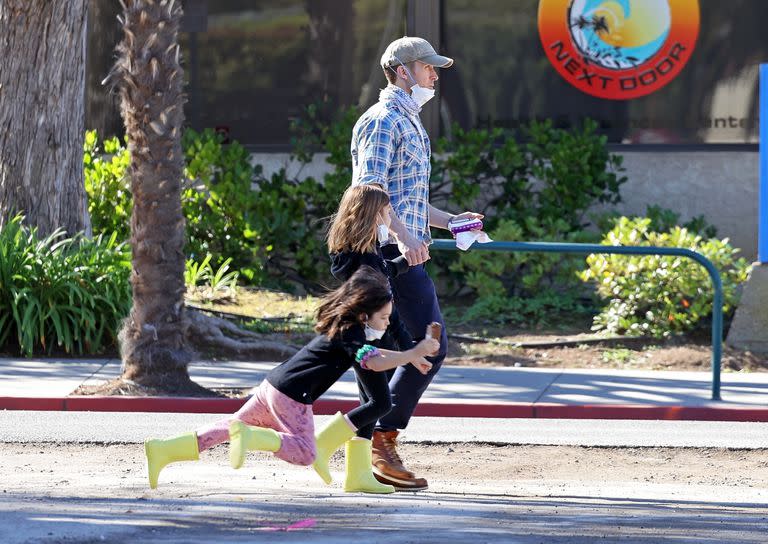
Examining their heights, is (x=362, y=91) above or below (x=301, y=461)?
above

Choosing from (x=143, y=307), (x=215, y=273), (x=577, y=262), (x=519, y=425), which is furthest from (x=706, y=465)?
(x=215, y=273)

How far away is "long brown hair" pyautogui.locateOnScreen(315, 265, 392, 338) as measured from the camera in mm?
6680

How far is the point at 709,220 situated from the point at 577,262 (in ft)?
7.80

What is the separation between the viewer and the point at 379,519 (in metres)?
6.36

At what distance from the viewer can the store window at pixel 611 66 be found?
1603 cm

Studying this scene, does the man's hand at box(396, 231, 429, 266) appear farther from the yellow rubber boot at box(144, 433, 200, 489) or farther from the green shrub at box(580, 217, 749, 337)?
the green shrub at box(580, 217, 749, 337)

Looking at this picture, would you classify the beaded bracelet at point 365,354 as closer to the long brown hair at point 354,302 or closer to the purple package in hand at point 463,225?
the long brown hair at point 354,302

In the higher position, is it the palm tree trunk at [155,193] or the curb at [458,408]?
the palm tree trunk at [155,193]

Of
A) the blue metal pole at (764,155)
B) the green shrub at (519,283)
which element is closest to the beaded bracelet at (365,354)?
the blue metal pole at (764,155)

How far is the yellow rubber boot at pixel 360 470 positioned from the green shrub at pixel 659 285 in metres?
6.39

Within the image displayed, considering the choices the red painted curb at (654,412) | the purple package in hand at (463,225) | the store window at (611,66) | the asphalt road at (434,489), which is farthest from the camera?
the store window at (611,66)

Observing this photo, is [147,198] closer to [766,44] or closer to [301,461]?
[301,461]

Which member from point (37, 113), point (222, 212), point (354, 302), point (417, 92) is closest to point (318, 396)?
point (354, 302)

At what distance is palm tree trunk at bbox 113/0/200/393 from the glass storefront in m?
6.52
